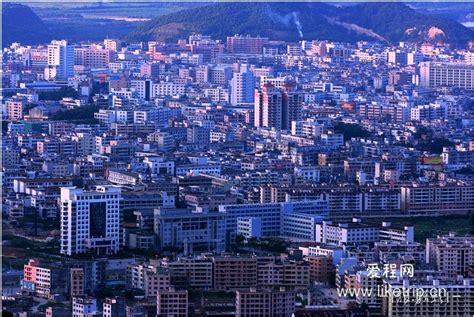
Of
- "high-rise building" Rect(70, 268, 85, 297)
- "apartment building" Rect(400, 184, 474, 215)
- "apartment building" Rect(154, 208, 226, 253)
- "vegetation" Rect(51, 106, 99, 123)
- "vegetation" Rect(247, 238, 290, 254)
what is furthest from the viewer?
"vegetation" Rect(51, 106, 99, 123)

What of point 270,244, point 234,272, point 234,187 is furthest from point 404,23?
point 234,272

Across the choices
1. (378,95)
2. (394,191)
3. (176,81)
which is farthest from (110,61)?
(394,191)

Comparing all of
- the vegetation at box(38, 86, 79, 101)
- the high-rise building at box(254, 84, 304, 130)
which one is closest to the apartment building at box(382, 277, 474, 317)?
the high-rise building at box(254, 84, 304, 130)

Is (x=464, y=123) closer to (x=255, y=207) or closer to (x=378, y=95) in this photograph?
(x=378, y=95)

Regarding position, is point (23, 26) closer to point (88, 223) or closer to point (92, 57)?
point (92, 57)

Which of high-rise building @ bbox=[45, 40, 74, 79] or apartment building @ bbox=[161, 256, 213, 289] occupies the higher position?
high-rise building @ bbox=[45, 40, 74, 79]

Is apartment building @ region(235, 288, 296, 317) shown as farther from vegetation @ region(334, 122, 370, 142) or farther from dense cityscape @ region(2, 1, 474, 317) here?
vegetation @ region(334, 122, 370, 142)
